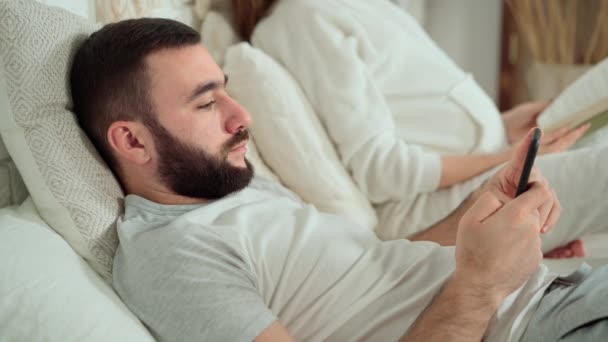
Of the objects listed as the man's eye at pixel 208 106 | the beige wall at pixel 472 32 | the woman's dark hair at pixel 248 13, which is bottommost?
the beige wall at pixel 472 32

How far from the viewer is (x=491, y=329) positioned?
2.97 feet

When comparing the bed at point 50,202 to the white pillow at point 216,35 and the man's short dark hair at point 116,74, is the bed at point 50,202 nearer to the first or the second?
the man's short dark hair at point 116,74

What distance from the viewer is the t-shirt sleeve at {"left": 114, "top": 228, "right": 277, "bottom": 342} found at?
0.80 m

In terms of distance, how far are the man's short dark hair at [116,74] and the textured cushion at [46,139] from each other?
0.04 m

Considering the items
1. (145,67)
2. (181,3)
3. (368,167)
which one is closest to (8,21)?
(145,67)

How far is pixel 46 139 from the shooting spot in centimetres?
92

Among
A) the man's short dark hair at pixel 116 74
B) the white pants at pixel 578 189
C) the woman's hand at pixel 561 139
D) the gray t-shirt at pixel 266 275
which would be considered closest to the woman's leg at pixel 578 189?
the white pants at pixel 578 189

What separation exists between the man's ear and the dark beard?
2cm

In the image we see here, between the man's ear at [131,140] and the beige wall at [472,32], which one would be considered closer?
the man's ear at [131,140]

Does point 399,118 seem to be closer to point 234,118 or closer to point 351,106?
point 351,106

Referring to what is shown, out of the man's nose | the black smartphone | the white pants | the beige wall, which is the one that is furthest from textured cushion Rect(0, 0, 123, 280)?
the beige wall

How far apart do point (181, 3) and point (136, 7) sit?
0.75 ft

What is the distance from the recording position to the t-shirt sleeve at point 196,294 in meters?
0.80

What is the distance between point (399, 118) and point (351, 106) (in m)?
0.22
